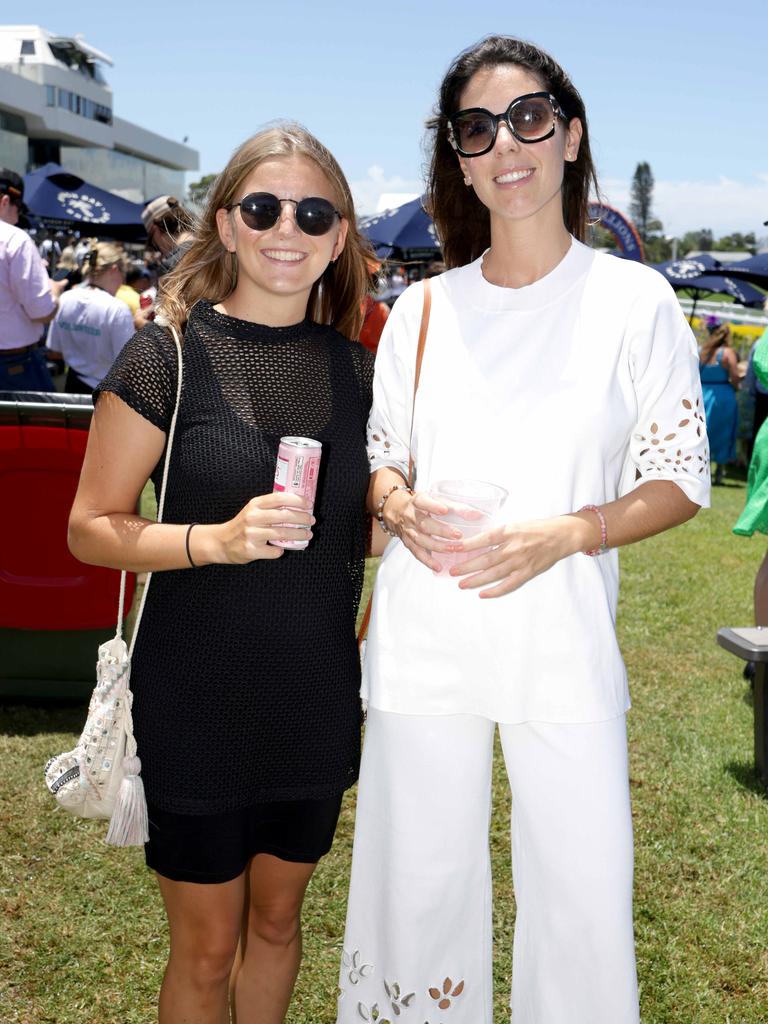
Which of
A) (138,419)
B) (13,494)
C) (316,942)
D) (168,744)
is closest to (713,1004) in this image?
(316,942)

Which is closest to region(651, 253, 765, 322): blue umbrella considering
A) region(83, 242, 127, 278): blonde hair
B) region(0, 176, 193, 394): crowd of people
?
region(0, 176, 193, 394): crowd of people

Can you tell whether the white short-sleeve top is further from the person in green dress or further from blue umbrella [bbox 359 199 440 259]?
blue umbrella [bbox 359 199 440 259]

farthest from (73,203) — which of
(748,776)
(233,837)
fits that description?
(233,837)

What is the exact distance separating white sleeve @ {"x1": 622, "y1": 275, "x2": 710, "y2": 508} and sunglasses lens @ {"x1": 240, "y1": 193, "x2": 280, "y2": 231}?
759 mm

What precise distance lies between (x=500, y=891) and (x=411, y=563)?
1996 mm

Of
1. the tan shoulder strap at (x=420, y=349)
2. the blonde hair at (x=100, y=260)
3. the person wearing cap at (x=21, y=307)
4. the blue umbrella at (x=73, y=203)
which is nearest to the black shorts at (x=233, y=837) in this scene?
the tan shoulder strap at (x=420, y=349)

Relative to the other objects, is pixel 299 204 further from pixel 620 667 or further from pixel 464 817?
pixel 464 817

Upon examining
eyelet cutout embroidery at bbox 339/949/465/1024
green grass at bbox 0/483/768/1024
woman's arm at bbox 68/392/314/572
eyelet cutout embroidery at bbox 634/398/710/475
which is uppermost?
eyelet cutout embroidery at bbox 634/398/710/475

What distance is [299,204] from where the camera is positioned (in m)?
2.14

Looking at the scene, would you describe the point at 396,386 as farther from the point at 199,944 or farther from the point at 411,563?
the point at 199,944

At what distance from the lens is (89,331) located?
7879 millimetres

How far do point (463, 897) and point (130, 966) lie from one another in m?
1.48

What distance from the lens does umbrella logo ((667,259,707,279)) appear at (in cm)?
1661

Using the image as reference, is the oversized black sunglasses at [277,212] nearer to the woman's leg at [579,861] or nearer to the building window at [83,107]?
the woman's leg at [579,861]
